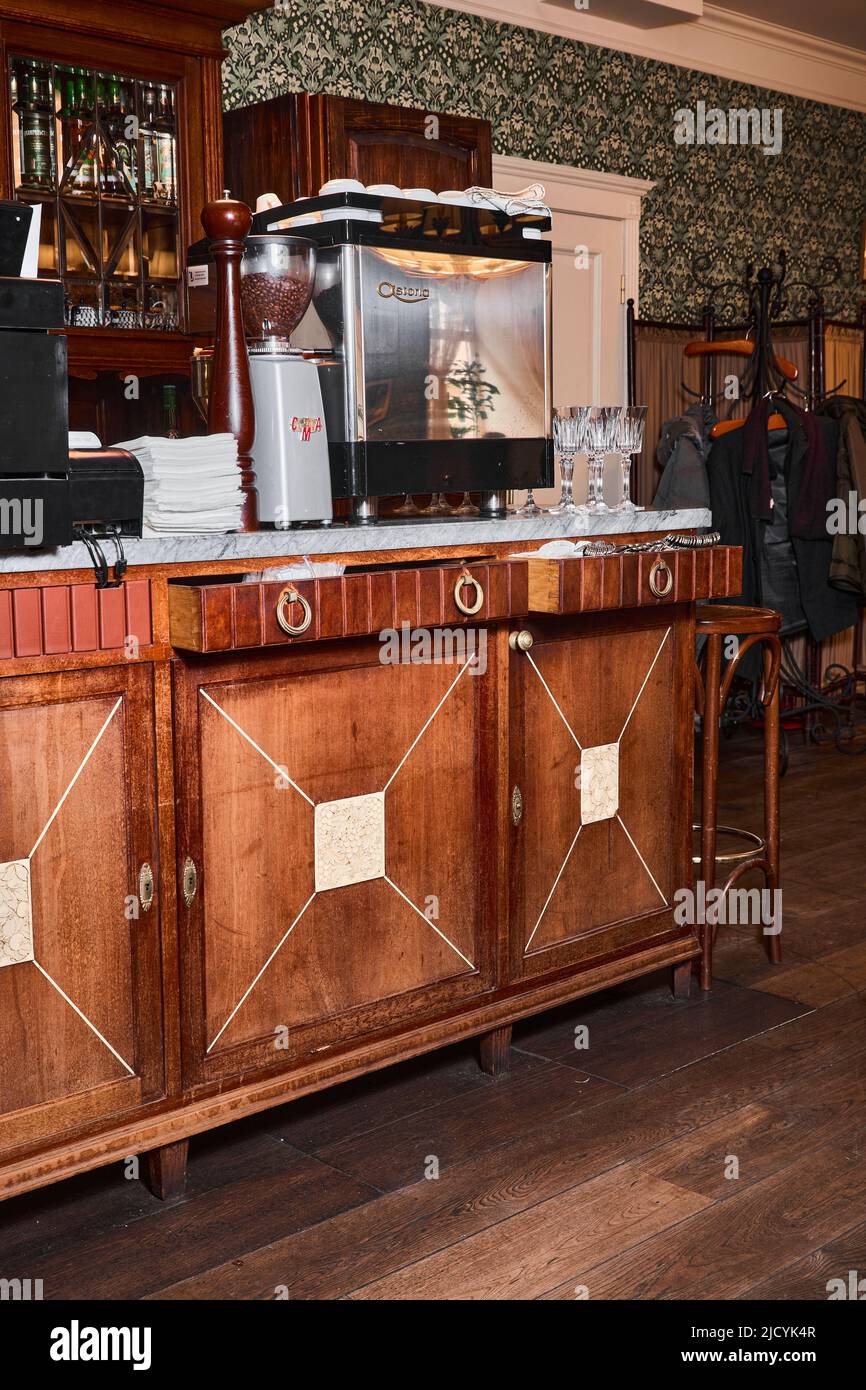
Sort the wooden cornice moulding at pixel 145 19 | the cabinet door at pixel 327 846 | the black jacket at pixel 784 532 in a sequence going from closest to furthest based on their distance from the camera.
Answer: the cabinet door at pixel 327 846, the wooden cornice moulding at pixel 145 19, the black jacket at pixel 784 532

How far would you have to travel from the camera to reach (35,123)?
346 centimetres

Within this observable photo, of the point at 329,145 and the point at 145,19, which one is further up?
the point at 145,19

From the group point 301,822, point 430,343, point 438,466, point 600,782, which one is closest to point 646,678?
point 600,782

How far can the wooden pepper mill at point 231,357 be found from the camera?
2113 mm

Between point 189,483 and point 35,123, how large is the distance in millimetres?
1967

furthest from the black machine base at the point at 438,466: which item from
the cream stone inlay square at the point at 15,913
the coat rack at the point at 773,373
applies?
the coat rack at the point at 773,373

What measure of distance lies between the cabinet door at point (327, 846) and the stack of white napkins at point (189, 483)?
0.69 ft

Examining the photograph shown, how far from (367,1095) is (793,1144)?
74 cm

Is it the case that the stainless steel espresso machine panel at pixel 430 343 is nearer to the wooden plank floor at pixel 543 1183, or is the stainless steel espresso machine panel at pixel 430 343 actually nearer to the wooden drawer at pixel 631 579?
the wooden drawer at pixel 631 579

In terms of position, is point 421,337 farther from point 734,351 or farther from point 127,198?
point 734,351

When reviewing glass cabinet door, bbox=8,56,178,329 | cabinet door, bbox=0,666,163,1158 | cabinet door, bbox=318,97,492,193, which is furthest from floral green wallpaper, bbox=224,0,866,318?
cabinet door, bbox=0,666,163,1158

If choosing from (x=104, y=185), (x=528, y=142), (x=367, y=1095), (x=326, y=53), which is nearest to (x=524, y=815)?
(x=367, y=1095)

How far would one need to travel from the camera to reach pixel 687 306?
5980 mm

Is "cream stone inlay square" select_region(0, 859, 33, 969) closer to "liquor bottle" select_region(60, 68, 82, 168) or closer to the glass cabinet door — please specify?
→ the glass cabinet door
